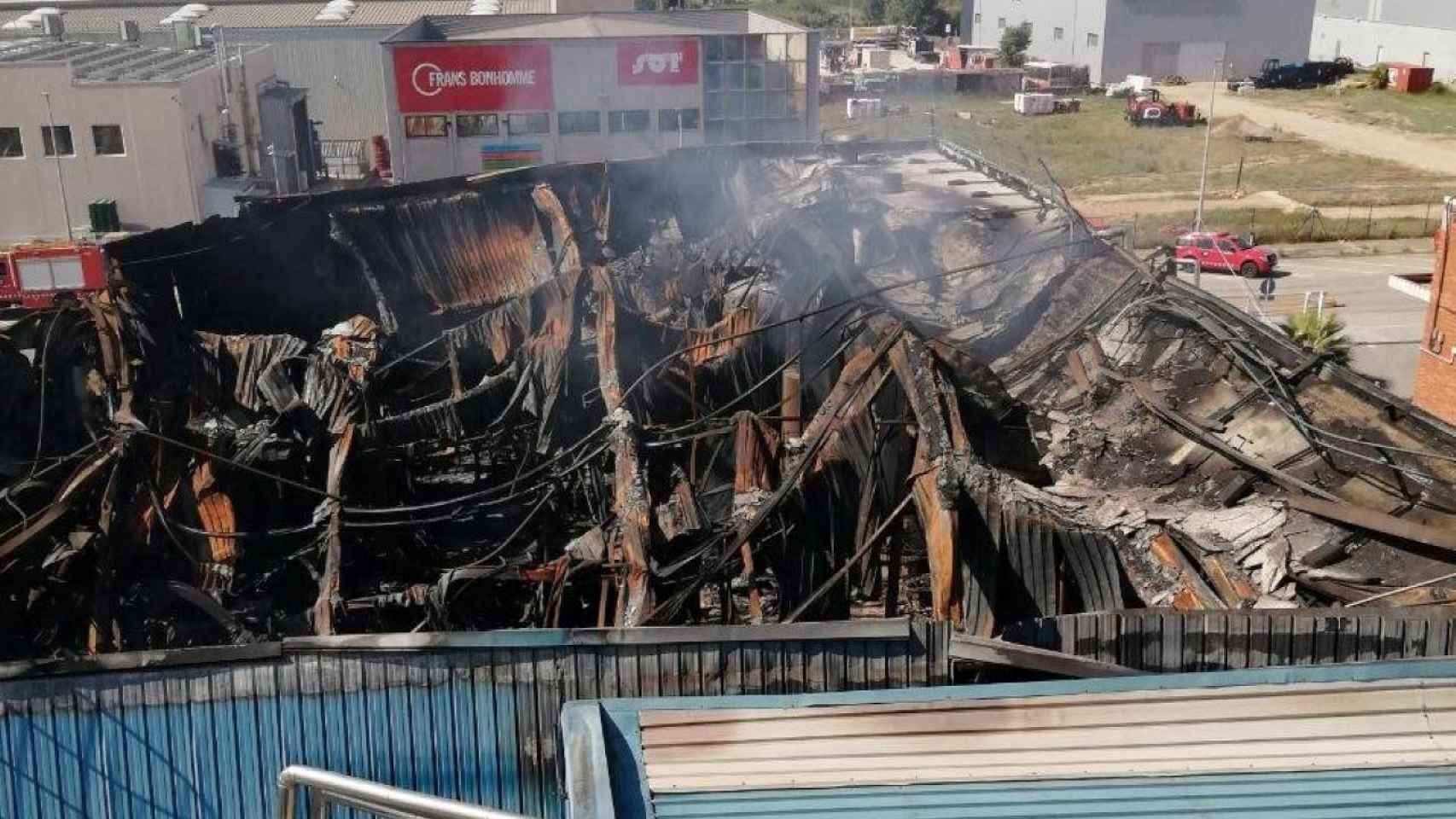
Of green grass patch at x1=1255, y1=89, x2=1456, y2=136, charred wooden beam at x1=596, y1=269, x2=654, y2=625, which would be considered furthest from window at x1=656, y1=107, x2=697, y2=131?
green grass patch at x1=1255, y1=89, x2=1456, y2=136

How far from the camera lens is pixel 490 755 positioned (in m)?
8.14

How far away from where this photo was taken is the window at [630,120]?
35.5m

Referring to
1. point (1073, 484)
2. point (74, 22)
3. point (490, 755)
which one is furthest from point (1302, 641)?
point (74, 22)

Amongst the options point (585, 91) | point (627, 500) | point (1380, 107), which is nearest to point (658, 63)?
point (585, 91)

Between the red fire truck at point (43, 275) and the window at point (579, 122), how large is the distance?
15.2m

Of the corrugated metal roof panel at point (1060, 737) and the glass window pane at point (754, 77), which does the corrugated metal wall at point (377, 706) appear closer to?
the corrugated metal roof panel at point (1060, 737)

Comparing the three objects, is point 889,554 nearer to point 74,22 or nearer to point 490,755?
point 490,755

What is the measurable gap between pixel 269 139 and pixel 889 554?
29.7 m

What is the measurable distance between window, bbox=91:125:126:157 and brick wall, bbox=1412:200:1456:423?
1061 inches

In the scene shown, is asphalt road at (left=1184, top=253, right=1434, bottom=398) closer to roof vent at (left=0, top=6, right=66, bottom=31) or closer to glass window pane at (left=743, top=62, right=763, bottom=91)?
glass window pane at (left=743, top=62, right=763, bottom=91)

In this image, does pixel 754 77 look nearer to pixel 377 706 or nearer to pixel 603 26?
pixel 603 26

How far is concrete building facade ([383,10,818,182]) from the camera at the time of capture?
112 ft

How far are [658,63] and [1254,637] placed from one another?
29643mm

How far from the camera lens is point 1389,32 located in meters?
61.5
